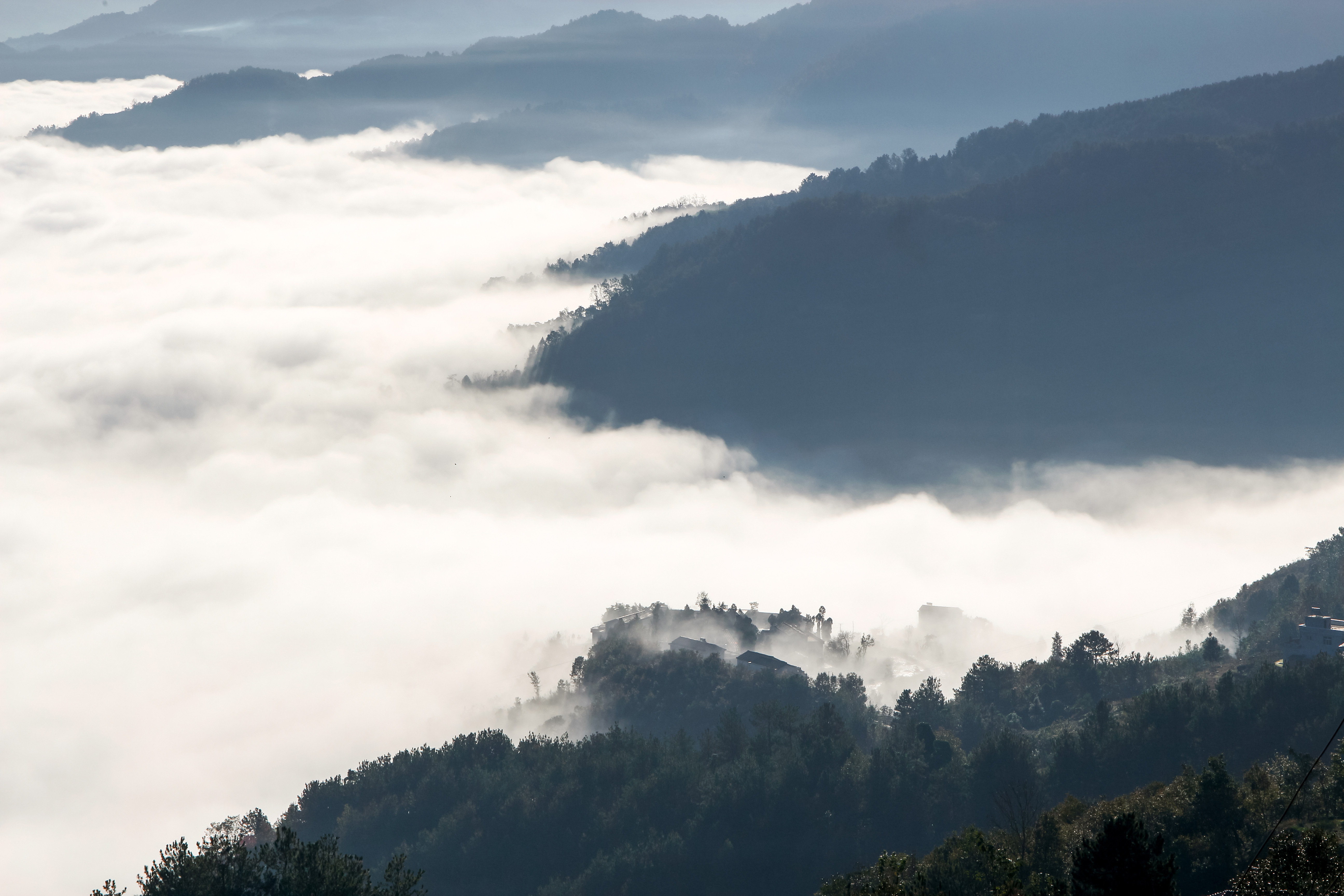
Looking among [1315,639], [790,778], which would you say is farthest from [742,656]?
[1315,639]

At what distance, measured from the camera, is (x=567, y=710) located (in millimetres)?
130000

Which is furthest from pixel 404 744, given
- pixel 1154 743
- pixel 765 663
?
pixel 1154 743

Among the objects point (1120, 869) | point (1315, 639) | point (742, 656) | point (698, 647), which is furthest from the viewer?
point (698, 647)

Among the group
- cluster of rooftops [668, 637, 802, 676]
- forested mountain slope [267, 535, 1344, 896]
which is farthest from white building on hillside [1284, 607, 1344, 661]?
cluster of rooftops [668, 637, 802, 676]

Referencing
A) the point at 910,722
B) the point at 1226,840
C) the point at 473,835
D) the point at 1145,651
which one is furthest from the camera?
the point at 1145,651

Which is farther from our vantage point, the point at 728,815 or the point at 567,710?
the point at 567,710

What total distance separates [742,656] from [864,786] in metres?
45.6

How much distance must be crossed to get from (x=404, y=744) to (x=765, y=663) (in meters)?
63.6

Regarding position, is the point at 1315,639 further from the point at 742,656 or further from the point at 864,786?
the point at 742,656

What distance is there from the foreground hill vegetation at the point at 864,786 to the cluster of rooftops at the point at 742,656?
12363 mm

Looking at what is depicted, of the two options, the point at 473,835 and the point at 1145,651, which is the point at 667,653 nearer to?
the point at 473,835

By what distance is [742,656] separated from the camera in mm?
136250

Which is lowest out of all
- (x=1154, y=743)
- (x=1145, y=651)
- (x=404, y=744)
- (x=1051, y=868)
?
(x=404, y=744)

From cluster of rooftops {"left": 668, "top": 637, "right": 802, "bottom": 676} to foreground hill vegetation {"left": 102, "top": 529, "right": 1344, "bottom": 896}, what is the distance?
12363mm
